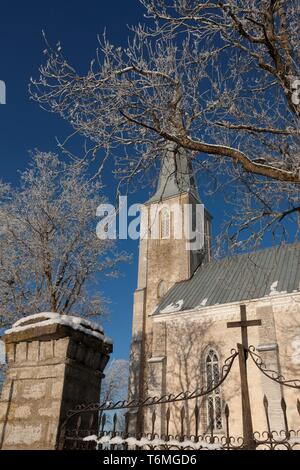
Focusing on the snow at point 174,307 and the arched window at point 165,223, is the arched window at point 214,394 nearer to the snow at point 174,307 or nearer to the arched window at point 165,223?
the snow at point 174,307

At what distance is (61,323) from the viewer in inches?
132

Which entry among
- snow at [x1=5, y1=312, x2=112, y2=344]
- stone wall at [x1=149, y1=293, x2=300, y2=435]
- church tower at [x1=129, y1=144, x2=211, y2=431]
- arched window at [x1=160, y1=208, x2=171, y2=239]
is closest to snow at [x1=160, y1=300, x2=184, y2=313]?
stone wall at [x1=149, y1=293, x2=300, y2=435]

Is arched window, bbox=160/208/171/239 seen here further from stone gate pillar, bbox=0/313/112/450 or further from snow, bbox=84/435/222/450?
snow, bbox=84/435/222/450

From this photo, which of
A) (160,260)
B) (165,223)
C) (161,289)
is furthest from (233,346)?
(165,223)

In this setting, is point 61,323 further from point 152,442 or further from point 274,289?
point 274,289

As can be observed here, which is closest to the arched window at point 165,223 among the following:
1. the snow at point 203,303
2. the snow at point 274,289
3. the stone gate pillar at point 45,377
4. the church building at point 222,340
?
the church building at point 222,340

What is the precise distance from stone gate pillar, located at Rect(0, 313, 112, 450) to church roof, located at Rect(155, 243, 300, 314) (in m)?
13.2

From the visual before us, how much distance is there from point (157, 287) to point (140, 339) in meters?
4.10

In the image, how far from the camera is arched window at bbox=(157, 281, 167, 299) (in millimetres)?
25516

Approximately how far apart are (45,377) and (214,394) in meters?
14.9

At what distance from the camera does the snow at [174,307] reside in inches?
750

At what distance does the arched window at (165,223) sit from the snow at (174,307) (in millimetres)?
8781
